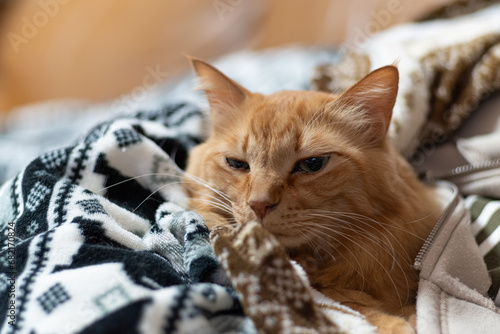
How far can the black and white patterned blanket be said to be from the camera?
0.75m

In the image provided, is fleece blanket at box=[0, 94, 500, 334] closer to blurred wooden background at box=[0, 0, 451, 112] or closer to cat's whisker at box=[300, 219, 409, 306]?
cat's whisker at box=[300, 219, 409, 306]

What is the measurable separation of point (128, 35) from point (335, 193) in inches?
136

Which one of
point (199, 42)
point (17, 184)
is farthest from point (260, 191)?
point (199, 42)

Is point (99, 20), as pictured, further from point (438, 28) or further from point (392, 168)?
point (392, 168)

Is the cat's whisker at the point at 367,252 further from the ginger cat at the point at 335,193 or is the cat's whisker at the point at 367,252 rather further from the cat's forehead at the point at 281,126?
the cat's forehead at the point at 281,126

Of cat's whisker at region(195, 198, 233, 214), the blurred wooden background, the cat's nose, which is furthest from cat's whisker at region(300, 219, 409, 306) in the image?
the blurred wooden background

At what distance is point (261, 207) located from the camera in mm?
1023

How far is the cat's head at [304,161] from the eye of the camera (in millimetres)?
1060

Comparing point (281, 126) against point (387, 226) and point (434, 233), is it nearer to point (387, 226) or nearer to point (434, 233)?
point (387, 226)

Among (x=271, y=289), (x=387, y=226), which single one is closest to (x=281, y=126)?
(x=387, y=226)

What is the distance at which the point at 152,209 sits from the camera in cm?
124

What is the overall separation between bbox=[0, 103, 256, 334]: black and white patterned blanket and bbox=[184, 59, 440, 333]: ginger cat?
18cm

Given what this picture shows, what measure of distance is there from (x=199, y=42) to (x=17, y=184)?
9.31 feet

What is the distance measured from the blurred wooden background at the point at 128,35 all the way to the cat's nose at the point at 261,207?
2.37 metres
